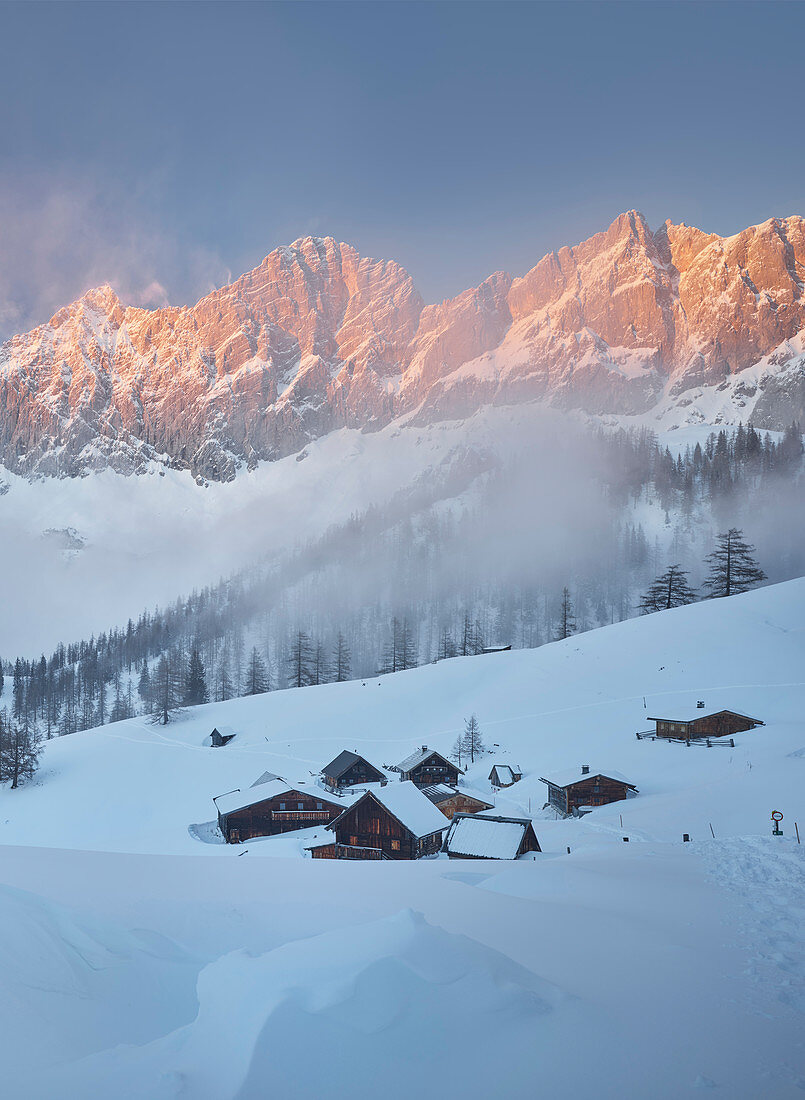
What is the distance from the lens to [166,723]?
79188 mm

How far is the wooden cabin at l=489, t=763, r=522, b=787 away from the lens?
A: 52406 mm

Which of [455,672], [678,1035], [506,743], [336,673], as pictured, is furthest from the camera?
[336,673]

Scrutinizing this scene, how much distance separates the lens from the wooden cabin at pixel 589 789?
42.2m

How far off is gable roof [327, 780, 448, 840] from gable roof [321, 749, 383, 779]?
55.7ft

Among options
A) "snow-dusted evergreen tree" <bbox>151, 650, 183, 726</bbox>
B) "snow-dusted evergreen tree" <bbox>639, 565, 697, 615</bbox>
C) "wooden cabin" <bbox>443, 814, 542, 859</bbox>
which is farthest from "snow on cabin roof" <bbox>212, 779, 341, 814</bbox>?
"snow-dusted evergreen tree" <bbox>639, 565, 697, 615</bbox>

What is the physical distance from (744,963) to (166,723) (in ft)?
266

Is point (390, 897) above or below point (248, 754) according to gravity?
above

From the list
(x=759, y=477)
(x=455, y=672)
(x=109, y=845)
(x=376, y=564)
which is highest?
(x=759, y=477)

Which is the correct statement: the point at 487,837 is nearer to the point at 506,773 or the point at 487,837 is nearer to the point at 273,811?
the point at 273,811

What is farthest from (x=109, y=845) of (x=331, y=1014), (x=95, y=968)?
(x=331, y=1014)

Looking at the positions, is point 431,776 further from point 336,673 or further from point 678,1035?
point 336,673

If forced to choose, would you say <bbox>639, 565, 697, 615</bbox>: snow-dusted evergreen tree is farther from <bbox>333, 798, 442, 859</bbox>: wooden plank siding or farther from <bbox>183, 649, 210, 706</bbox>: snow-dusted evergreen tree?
<bbox>183, 649, 210, 706</bbox>: snow-dusted evergreen tree

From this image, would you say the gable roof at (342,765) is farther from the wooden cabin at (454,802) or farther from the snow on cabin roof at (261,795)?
the wooden cabin at (454,802)

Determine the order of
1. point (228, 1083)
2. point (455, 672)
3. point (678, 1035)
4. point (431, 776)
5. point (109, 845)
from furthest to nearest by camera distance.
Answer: point (455, 672) → point (431, 776) → point (109, 845) → point (678, 1035) → point (228, 1083)
